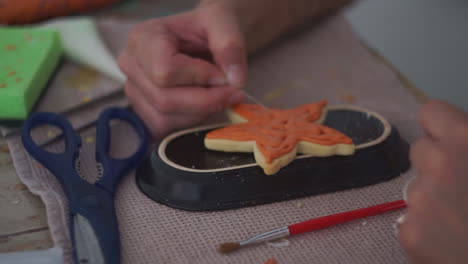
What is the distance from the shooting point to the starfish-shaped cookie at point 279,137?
0.69 metres

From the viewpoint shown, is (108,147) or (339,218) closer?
(339,218)

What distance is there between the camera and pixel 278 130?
2.45 feet

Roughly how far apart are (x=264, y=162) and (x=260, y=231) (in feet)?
0.30

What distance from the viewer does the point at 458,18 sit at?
2.12 meters

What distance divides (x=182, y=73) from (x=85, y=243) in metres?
0.32

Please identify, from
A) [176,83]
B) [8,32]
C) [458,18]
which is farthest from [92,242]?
[458,18]

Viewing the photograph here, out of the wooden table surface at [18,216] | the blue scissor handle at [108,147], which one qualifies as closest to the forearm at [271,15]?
the blue scissor handle at [108,147]

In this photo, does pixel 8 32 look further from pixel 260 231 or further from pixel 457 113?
pixel 457 113

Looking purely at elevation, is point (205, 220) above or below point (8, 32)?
below

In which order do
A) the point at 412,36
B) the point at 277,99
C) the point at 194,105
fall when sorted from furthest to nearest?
the point at 412,36 → the point at 277,99 → the point at 194,105

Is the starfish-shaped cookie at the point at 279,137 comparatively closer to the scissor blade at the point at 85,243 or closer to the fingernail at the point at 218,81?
the fingernail at the point at 218,81

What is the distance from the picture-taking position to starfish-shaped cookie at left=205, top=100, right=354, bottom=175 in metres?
0.69

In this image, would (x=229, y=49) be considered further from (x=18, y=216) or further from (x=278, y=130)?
(x=18, y=216)

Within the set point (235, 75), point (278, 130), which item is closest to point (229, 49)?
point (235, 75)
